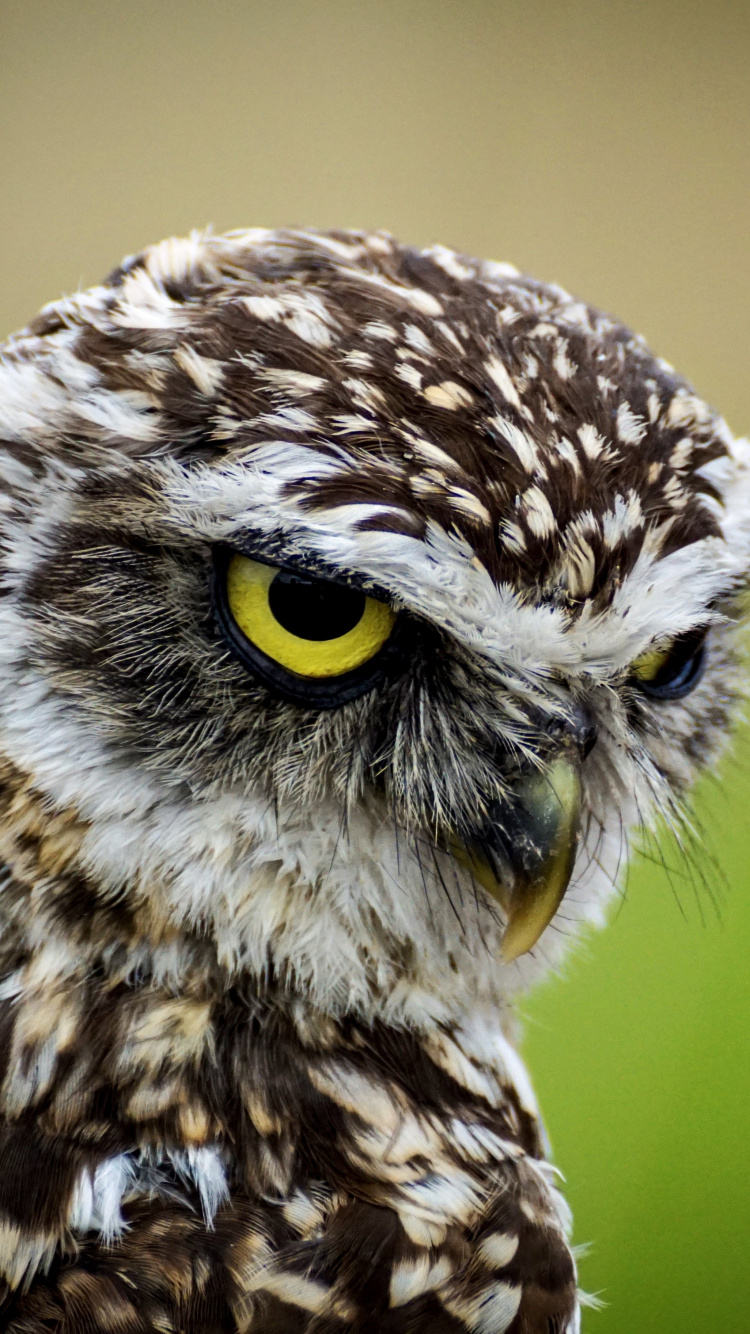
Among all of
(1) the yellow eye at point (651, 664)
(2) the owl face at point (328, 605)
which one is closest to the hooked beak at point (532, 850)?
(2) the owl face at point (328, 605)

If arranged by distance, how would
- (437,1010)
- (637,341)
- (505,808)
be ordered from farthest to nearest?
(637,341)
(437,1010)
(505,808)

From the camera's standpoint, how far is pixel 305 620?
2.79ft

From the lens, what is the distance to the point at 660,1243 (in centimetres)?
186

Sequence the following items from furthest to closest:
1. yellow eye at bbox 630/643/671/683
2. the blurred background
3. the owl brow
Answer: the blurred background
yellow eye at bbox 630/643/671/683
the owl brow

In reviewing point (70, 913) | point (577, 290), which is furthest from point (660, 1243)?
point (577, 290)

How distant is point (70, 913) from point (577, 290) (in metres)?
2.55

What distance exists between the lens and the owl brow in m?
0.82

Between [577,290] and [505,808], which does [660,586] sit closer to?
[505,808]

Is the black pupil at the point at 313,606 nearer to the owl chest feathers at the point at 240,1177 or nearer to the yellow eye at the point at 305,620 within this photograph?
the yellow eye at the point at 305,620

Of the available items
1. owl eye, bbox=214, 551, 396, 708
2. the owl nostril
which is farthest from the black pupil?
the owl nostril

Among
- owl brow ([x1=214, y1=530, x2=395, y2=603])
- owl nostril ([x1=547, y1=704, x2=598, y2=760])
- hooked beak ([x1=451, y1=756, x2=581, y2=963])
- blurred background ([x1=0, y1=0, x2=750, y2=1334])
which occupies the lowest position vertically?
hooked beak ([x1=451, y1=756, x2=581, y2=963])

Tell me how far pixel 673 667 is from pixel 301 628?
40 cm

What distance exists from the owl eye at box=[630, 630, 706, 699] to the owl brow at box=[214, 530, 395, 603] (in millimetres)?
288

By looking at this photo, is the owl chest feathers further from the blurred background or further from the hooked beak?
the blurred background
